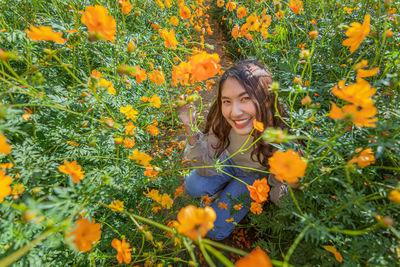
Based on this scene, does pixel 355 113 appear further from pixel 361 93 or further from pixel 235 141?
pixel 235 141

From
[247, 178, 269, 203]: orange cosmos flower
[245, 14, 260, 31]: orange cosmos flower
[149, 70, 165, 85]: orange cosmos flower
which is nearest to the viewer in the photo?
[247, 178, 269, 203]: orange cosmos flower

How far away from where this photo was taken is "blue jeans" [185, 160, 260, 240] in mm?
1734

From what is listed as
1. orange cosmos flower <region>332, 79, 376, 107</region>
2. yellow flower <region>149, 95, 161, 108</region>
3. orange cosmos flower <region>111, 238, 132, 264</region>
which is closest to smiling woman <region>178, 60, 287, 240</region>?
yellow flower <region>149, 95, 161, 108</region>

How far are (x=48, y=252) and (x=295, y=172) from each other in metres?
1.23

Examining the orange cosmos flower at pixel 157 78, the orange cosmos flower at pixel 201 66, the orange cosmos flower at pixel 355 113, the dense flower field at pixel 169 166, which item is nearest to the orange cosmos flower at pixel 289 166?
the dense flower field at pixel 169 166

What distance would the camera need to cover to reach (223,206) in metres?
1.65

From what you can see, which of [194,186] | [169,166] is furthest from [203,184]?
[169,166]

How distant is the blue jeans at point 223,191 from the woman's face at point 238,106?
48 cm

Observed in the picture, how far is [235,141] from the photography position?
1795mm

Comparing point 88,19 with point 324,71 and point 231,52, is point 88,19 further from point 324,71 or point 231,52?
point 231,52

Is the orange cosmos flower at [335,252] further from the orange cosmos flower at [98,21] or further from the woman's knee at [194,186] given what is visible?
the orange cosmos flower at [98,21]

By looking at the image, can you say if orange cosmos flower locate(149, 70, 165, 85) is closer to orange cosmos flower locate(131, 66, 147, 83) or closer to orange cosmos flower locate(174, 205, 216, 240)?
orange cosmos flower locate(131, 66, 147, 83)

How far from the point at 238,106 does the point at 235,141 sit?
1.47 ft

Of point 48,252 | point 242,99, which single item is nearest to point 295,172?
point 242,99
